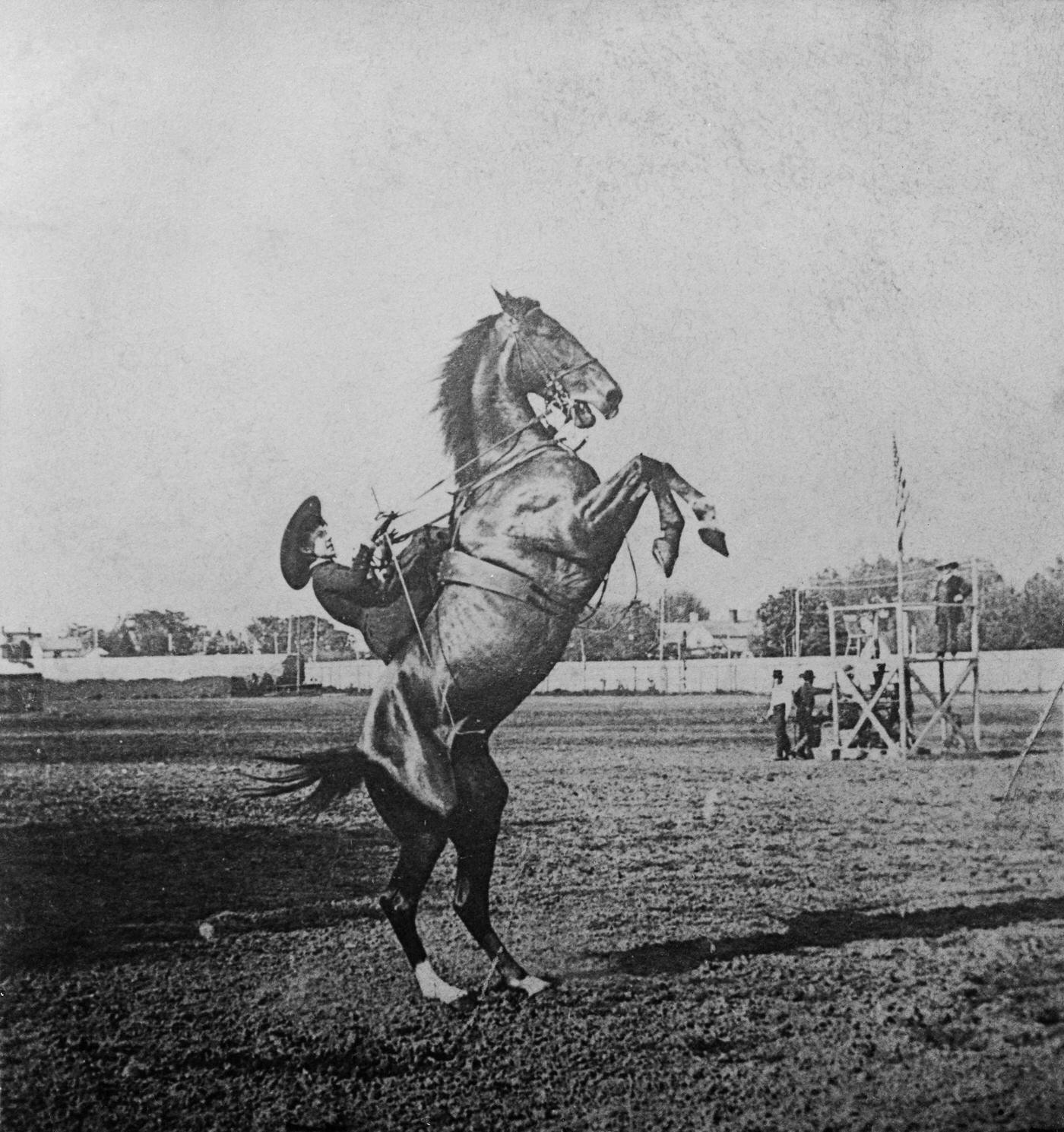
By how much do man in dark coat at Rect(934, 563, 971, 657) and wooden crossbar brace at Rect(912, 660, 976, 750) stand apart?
0.12 meters

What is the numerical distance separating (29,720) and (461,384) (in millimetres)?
2012

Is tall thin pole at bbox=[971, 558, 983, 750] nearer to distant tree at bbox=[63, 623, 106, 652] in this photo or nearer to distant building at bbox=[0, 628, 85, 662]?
distant tree at bbox=[63, 623, 106, 652]

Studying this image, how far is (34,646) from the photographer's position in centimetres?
416

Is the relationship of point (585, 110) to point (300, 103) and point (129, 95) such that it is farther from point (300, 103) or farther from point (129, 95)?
point (129, 95)

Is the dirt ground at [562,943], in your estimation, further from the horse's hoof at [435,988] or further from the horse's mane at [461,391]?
the horse's mane at [461,391]

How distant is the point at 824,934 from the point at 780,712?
2.72 feet

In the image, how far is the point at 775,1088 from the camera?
132 inches

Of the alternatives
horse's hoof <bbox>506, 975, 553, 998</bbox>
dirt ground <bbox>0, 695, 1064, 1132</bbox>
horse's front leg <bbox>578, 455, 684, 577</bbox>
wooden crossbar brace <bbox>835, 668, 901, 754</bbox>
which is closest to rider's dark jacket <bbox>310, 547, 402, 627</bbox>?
dirt ground <bbox>0, 695, 1064, 1132</bbox>

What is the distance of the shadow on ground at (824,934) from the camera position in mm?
3572

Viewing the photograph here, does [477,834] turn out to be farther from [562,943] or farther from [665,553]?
[665,553]

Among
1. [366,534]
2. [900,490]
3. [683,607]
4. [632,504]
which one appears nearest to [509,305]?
[632,504]

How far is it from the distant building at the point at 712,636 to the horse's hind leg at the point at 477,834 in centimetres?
92

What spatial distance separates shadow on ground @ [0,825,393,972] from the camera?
11.9 ft

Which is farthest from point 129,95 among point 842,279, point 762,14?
point 842,279
